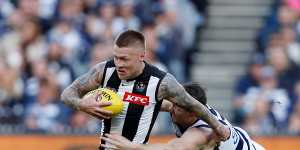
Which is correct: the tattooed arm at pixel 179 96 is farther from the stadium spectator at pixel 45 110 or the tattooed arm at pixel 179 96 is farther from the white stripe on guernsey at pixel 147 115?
the stadium spectator at pixel 45 110

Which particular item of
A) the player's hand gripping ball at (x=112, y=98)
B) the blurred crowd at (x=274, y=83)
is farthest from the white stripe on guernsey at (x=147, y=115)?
the blurred crowd at (x=274, y=83)

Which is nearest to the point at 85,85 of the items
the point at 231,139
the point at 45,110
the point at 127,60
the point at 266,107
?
the point at 127,60

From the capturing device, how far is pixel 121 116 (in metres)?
9.66

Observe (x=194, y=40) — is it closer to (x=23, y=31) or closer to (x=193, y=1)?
(x=193, y=1)

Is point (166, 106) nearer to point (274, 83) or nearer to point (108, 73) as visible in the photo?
point (108, 73)

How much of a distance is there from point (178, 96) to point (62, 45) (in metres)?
6.21

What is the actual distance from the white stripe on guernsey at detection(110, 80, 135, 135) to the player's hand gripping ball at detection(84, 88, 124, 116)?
0.29ft

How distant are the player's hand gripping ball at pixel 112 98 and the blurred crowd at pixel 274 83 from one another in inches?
202

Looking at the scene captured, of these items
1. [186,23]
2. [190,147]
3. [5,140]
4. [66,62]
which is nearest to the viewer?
[190,147]

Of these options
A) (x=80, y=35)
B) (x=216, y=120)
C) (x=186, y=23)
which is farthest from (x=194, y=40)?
(x=216, y=120)

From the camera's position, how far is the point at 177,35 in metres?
16.2

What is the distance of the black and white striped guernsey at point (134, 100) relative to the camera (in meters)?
9.66

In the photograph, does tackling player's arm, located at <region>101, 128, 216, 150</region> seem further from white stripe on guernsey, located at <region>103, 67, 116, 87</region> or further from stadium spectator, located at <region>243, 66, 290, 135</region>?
stadium spectator, located at <region>243, 66, 290, 135</region>

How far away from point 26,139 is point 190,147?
4.67 metres
